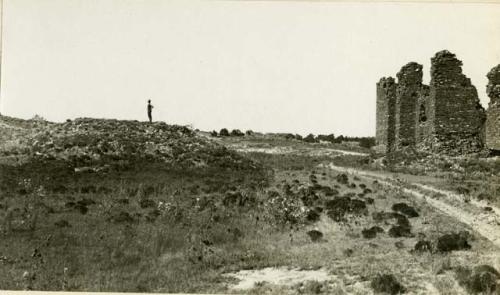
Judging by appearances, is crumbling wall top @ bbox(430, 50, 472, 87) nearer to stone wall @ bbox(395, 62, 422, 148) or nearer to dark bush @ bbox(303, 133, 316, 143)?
stone wall @ bbox(395, 62, 422, 148)

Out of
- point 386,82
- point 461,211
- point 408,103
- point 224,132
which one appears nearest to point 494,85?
point 408,103

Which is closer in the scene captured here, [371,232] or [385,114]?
[371,232]

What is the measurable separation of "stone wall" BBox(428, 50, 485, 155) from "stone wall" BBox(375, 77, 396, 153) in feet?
31.8

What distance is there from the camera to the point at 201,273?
17422 mm

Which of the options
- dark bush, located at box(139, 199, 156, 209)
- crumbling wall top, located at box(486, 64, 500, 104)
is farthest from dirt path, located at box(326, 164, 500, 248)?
dark bush, located at box(139, 199, 156, 209)

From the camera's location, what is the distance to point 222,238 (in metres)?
20.8

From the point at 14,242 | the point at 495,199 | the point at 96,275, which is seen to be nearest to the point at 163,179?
the point at 14,242

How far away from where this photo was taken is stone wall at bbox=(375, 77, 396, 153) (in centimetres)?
4703

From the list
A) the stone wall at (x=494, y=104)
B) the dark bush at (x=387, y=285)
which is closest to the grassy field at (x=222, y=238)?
the dark bush at (x=387, y=285)

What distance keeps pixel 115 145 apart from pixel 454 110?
74.8ft

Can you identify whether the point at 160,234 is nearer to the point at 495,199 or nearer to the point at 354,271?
the point at 354,271

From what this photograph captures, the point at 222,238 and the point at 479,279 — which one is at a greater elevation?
the point at 479,279

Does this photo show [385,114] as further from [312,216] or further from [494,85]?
[312,216]

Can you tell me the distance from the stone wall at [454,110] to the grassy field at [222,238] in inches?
344
